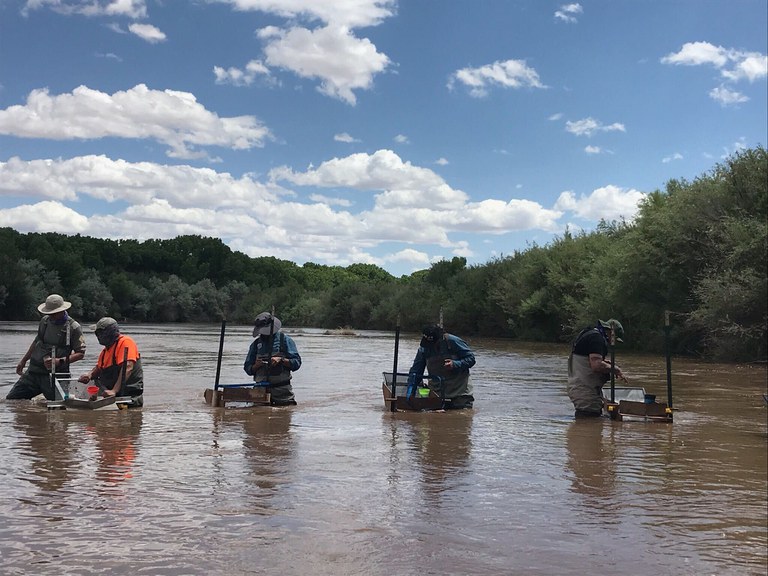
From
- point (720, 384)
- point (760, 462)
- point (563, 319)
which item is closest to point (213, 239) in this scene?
point (563, 319)

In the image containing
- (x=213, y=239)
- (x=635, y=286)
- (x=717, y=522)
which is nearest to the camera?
(x=717, y=522)

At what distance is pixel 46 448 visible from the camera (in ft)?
31.0

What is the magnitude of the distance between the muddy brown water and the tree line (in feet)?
22.0

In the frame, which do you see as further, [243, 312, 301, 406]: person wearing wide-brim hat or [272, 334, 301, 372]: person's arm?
[272, 334, 301, 372]: person's arm

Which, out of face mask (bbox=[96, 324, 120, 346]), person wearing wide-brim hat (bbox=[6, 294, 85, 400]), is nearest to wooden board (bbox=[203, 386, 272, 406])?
face mask (bbox=[96, 324, 120, 346])

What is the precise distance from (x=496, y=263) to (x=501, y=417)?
2321 inches

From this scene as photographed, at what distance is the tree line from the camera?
30.4 meters

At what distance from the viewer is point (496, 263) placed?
235 ft

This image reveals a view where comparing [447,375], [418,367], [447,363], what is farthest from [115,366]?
[447,375]

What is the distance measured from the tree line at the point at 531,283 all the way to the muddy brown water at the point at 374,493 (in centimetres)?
670

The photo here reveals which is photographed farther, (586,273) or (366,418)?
(586,273)

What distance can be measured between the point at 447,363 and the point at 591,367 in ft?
7.16

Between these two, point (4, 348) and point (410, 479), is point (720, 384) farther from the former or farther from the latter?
point (4, 348)

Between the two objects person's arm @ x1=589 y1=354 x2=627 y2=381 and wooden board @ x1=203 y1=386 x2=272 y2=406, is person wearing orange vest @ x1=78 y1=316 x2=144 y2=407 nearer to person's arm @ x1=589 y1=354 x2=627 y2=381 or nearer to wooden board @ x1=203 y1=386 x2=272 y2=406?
wooden board @ x1=203 y1=386 x2=272 y2=406
